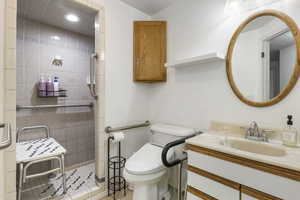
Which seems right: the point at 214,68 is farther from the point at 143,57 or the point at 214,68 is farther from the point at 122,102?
the point at 122,102

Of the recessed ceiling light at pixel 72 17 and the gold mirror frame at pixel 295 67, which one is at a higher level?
the recessed ceiling light at pixel 72 17

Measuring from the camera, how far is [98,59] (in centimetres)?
167

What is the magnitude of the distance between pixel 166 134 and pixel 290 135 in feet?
3.39

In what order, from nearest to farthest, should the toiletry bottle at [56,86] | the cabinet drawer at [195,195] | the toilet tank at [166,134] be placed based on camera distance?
1. the cabinet drawer at [195,195]
2. the toilet tank at [166,134]
3. the toiletry bottle at [56,86]

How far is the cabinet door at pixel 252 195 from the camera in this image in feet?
2.71

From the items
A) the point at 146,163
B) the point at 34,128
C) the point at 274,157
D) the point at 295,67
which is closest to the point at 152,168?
the point at 146,163

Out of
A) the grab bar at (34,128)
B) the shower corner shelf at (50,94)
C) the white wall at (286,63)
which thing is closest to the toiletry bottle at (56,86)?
the shower corner shelf at (50,94)

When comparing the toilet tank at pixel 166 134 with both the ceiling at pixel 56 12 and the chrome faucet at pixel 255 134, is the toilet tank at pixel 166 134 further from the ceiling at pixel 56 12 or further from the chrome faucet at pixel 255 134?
the ceiling at pixel 56 12

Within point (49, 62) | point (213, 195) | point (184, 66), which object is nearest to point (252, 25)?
point (184, 66)

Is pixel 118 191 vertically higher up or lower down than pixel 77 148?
lower down

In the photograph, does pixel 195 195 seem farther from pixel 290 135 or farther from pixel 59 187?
pixel 59 187

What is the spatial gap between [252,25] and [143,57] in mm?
1199

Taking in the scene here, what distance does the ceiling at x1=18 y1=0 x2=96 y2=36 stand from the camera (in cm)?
165

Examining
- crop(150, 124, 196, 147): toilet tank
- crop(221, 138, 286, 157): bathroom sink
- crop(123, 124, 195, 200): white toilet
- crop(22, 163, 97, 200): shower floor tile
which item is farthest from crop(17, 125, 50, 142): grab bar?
crop(221, 138, 286, 157): bathroom sink
